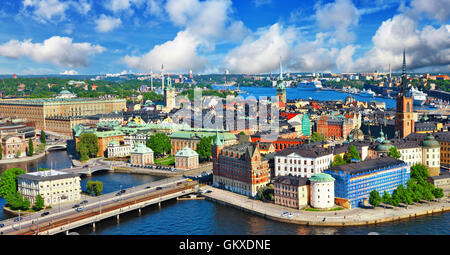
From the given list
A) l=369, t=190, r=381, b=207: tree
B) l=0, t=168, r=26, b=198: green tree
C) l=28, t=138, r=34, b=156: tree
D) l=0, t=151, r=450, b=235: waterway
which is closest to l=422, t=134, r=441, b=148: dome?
l=0, t=151, r=450, b=235: waterway

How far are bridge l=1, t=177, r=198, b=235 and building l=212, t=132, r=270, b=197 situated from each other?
365 centimetres

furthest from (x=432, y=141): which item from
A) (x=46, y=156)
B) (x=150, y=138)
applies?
(x=46, y=156)

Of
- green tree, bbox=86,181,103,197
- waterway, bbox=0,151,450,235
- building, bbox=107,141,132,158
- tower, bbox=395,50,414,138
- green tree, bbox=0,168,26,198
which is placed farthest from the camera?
building, bbox=107,141,132,158

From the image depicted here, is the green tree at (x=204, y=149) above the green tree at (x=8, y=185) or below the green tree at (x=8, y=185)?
above

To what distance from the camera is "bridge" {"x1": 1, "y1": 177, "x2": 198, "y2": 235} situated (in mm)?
40375

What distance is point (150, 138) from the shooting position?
8162cm

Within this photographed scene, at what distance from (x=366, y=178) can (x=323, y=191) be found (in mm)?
5149

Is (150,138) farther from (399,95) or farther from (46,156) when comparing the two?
(399,95)

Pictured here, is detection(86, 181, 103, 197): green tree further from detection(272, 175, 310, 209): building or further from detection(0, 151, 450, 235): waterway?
detection(272, 175, 310, 209): building

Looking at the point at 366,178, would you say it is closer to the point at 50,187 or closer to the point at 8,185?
the point at 50,187

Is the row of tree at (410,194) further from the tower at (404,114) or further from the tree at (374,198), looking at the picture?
the tower at (404,114)

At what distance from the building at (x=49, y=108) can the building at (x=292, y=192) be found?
8834cm

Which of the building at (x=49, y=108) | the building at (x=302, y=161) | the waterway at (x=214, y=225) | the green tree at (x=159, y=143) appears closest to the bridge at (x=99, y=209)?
the waterway at (x=214, y=225)

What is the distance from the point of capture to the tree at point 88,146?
8050 cm
